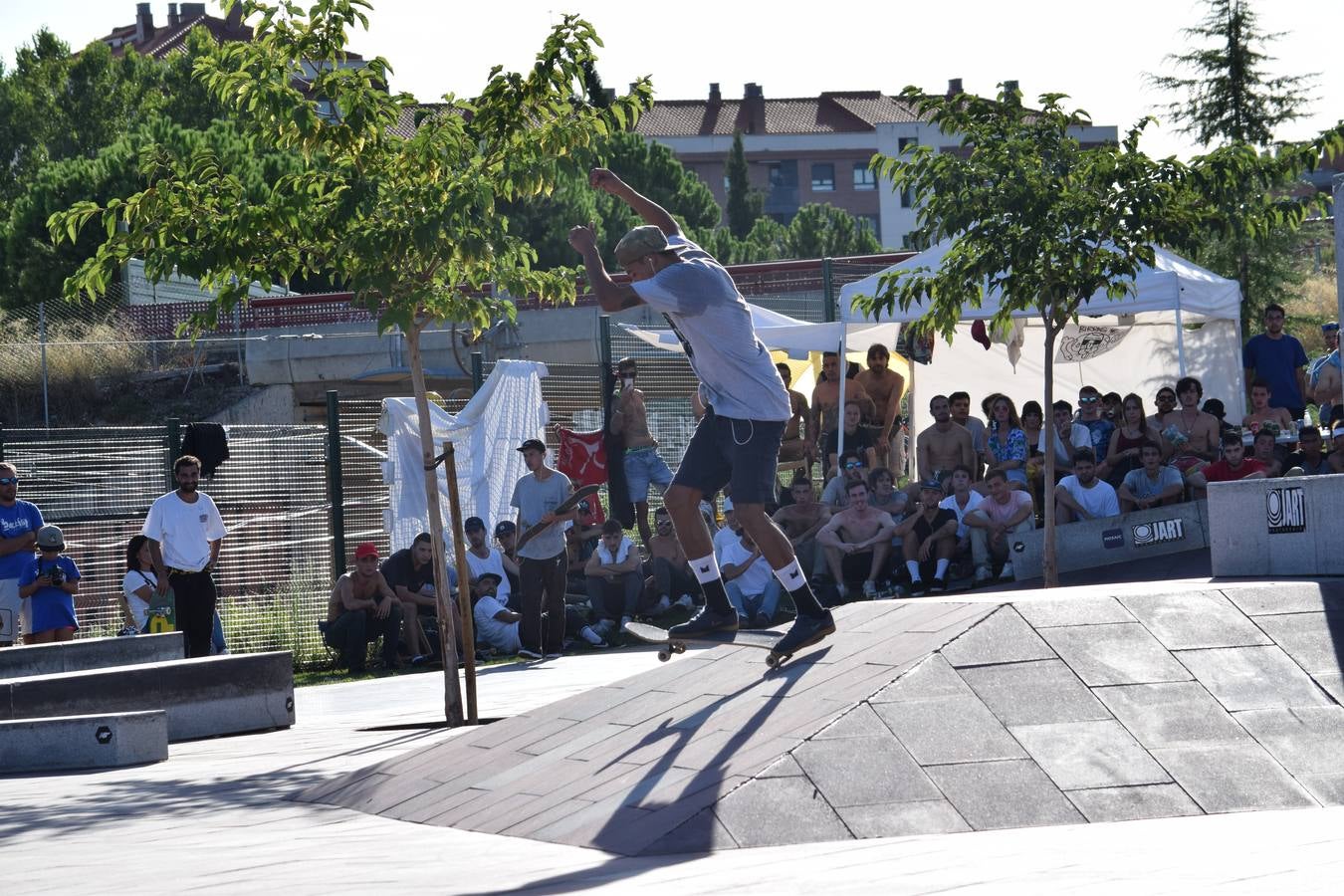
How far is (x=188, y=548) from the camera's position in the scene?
1204 cm

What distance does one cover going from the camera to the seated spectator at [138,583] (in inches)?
521

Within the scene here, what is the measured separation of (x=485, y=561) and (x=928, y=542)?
13.1 ft

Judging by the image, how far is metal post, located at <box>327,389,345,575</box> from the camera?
1506 cm

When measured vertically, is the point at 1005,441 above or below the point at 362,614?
above

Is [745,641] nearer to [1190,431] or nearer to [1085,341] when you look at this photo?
[1190,431]

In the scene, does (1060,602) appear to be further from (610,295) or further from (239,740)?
(239,740)

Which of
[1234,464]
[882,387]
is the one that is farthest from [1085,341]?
[1234,464]

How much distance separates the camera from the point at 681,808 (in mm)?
5391

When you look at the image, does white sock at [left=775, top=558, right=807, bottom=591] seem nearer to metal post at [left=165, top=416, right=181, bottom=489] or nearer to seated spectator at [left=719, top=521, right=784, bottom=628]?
seated spectator at [left=719, top=521, right=784, bottom=628]

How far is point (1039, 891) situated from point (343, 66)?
6.52 metres

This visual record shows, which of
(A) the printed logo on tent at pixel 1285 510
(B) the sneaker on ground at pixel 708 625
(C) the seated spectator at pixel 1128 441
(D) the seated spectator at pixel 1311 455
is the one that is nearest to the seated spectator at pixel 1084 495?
(C) the seated spectator at pixel 1128 441

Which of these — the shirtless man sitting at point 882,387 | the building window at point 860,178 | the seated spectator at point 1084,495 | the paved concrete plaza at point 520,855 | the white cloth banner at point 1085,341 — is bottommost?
the paved concrete plaza at point 520,855

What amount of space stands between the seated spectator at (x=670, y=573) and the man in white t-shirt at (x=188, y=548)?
14.6 ft

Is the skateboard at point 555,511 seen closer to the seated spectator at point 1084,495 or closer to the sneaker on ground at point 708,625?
the seated spectator at point 1084,495
